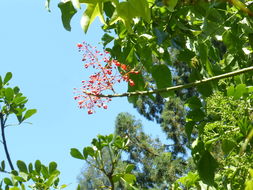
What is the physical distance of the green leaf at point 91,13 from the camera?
76cm

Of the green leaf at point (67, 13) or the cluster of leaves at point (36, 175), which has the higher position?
the green leaf at point (67, 13)

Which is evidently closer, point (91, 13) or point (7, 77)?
point (91, 13)

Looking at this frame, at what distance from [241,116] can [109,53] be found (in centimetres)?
60

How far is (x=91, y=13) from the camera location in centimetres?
77

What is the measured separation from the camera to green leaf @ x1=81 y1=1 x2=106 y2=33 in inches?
29.8

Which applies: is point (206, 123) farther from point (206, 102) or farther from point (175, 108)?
point (175, 108)

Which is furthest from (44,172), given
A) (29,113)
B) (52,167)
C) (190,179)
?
(190,179)

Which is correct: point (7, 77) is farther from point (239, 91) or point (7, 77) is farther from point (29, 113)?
point (239, 91)

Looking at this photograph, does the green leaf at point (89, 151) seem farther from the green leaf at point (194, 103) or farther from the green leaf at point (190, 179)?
the green leaf at point (190, 179)

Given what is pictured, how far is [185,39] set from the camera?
1.57 meters

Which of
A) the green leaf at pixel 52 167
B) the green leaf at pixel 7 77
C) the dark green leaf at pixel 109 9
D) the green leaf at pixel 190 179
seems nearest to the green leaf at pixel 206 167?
the green leaf at pixel 190 179

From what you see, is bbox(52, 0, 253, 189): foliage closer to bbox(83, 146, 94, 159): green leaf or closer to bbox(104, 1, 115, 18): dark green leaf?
bbox(104, 1, 115, 18): dark green leaf

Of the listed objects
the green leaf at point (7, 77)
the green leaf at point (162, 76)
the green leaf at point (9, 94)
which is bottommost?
the green leaf at point (162, 76)

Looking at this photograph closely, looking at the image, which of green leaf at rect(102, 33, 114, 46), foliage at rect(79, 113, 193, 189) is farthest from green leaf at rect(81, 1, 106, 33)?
foliage at rect(79, 113, 193, 189)
